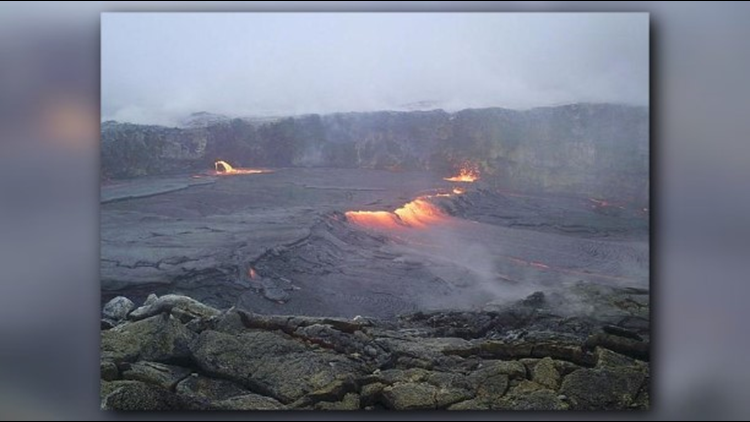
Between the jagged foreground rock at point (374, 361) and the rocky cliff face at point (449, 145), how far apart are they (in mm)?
535

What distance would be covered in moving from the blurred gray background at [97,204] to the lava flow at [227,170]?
49 centimetres

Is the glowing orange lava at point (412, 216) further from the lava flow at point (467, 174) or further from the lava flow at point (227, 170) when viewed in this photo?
the lava flow at point (227, 170)

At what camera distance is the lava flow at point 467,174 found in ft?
9.71

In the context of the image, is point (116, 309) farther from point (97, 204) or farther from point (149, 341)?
point (97, 204)

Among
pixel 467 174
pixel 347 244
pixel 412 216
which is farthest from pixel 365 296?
pixel 467 174

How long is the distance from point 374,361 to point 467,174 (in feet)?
2.74

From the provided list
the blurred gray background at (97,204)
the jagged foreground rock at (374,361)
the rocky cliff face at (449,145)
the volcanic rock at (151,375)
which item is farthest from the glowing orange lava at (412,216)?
the volcanic rock at (151,375)

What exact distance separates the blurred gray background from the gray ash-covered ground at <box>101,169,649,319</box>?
165mm

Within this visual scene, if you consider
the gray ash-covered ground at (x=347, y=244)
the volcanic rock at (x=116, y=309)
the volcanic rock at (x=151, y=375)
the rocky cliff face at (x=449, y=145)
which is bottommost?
the volcanic rock at (x=151, y=375)

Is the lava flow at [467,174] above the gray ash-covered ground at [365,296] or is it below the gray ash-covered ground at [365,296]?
above

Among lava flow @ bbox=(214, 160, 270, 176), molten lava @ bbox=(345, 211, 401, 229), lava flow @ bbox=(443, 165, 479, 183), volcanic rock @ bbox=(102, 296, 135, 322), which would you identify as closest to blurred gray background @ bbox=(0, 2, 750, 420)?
volcanic rock @ bbox=(102, 296, 135, 322)

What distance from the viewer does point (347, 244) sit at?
296 cm

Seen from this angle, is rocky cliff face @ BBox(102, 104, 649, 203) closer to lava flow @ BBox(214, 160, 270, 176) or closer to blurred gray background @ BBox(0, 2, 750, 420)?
lava flow @ BBox(214, 160, 270, 176)

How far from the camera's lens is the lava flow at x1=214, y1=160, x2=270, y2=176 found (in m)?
2.96
